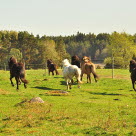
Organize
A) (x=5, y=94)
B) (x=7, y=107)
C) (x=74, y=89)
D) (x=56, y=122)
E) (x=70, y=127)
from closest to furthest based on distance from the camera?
(x=70, y=127)
(x=56, y=122)
(x=7, y=107)
(x=5, y=94)
(x=74, y=89)

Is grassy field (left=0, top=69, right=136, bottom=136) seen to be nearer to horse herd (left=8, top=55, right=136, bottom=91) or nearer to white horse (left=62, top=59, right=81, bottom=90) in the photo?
horse herd (left=8, top=55, right=136, bottom=91)

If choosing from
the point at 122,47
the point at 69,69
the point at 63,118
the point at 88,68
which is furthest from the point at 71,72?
the point at 122,47

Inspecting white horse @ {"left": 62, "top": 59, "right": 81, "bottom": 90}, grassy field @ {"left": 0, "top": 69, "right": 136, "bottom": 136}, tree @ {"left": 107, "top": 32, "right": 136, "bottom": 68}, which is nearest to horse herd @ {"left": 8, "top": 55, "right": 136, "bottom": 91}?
white horse @ {"left": 62, "top": 59, "right": 81, "bottom": 90}

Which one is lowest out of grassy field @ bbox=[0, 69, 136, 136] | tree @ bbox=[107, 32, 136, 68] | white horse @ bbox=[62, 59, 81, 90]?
grassy field @ bbox=[0, 69, 136, 136]

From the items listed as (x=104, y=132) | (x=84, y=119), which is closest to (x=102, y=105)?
(x=84, y=119)

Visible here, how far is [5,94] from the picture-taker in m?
25.2

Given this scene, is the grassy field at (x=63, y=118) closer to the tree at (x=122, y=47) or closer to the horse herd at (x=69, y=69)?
the horse herd at (x=69, y=69)

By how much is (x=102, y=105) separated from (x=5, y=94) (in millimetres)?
8872

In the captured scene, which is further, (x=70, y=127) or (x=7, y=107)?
(x=7, y=107)

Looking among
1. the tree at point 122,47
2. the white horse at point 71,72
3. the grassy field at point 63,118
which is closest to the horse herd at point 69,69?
the white horse at point 71,72

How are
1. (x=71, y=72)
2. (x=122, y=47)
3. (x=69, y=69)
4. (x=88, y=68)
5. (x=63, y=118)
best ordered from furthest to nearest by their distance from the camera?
(x=122, y=47) → (x=88, y=68) → (x=69, y=69) → (x=71, y=72) → (x=63, y=118)

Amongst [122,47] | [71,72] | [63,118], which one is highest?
[122,47]

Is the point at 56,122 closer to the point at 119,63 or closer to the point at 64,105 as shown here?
the point at 64,105

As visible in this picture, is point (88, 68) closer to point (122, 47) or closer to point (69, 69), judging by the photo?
point (69, 69)
